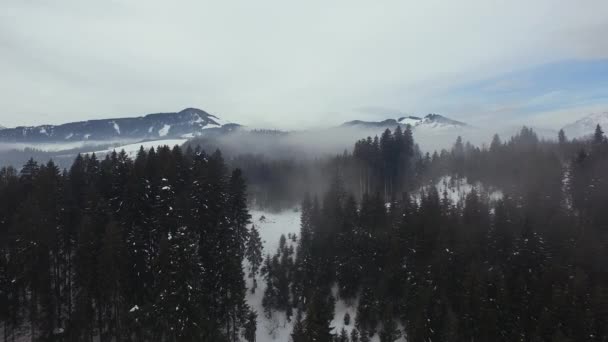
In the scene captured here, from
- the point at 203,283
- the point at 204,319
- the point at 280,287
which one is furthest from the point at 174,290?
the point at 280,287

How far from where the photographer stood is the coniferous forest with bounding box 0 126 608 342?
125 feet

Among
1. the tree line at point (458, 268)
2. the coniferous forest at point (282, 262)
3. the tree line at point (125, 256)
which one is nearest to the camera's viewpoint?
the tree line at point (125, 256)

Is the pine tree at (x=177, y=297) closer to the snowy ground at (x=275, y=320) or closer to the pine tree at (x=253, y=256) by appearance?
the snowy ground at (x=275, y=320)

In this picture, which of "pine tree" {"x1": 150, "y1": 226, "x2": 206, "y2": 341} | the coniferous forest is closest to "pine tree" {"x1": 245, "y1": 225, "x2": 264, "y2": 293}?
the coniferous forest

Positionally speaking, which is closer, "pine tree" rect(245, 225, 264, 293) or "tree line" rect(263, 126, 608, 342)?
"tree line" rect(263, 126, 608, 342)

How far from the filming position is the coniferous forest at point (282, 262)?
38000mm

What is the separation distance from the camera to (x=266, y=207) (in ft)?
382

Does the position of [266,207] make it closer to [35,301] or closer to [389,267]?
[389,267]

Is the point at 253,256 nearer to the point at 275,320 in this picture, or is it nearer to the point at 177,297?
the point at 275,320

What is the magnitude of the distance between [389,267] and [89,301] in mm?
40407

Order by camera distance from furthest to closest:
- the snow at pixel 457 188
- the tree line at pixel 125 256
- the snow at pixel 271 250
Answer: the snow at pixel 457 188 → the snow at pixel 271 250 → the tree line at pixel 125 256

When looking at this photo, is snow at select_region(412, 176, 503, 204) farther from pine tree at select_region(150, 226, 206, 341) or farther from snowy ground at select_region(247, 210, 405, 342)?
pine tree at select_region(150, 226, 206, 341)

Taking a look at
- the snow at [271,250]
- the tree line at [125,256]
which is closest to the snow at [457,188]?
the snow at [271,250]

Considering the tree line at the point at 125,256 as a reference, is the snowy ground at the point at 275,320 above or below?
below
